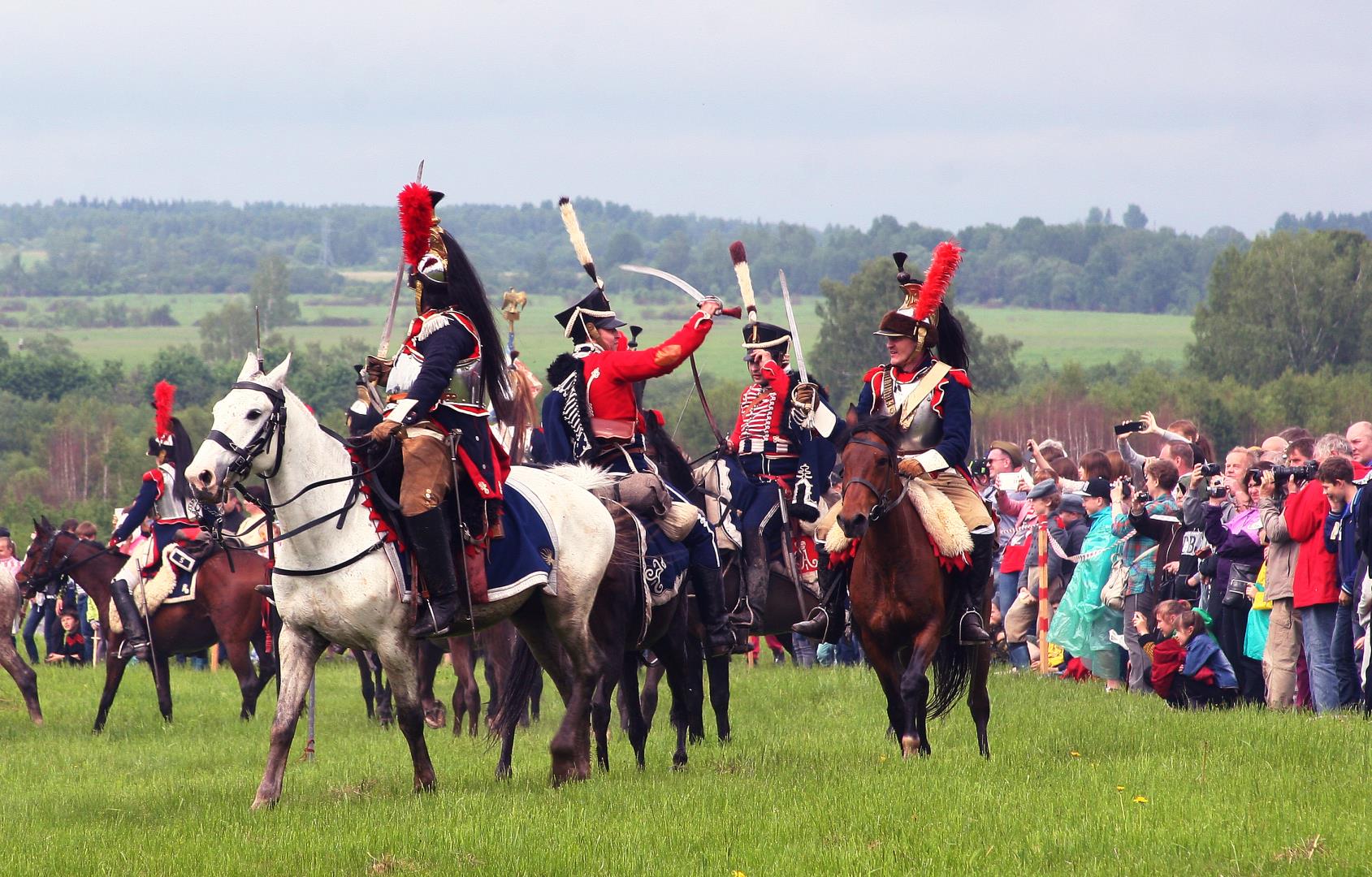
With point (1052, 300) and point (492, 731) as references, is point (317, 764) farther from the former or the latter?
point (1052, 300)

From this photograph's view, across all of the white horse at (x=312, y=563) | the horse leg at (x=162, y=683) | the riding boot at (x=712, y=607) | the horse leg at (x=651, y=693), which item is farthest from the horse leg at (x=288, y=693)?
the horse leg at (x=162, y=683)

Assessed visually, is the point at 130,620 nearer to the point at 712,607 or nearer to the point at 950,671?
the point at 712,607

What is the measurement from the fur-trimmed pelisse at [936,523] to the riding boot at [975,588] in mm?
155

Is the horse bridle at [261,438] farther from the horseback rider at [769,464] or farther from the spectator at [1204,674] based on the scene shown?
the spectator at [1204,674]

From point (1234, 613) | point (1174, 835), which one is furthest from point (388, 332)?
point (1234, 613)

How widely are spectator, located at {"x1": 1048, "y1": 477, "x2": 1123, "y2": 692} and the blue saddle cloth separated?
6.57m

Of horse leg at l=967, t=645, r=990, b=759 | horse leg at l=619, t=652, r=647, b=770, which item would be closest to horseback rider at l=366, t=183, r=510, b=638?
horse leg at l=619, t=652, r=647, b=770

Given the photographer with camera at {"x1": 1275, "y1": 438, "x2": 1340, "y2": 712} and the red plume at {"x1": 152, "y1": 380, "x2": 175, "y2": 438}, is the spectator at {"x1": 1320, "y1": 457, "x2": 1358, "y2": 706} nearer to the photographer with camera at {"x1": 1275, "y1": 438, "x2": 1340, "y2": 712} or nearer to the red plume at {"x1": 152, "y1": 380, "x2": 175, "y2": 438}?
the photographer with camera at {"x1": 1275, "y1": 438, "x2": 1340, "y2": 712}

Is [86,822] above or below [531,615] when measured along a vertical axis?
below

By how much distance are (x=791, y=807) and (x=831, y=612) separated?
2690 millimetres

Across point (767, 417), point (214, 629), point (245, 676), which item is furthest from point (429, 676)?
point (767, 417)

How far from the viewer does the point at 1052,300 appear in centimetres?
18000

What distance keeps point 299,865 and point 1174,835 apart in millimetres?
4119

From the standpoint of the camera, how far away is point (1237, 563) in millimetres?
14531
